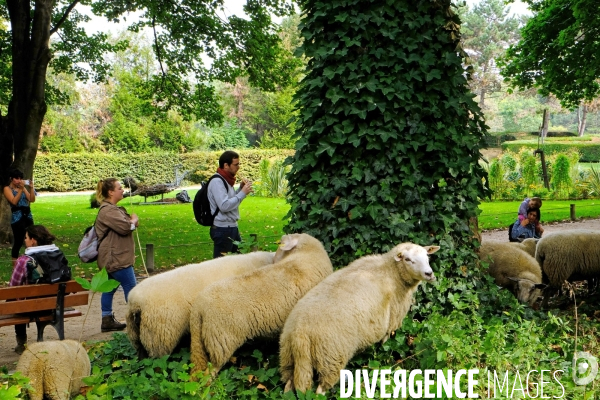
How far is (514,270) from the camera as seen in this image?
742 centimetres

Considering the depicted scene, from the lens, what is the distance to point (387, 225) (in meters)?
5.88

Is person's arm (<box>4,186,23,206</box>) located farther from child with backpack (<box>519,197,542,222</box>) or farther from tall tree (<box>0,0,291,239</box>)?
child with backpack (<box>519,197,542,222</box>)

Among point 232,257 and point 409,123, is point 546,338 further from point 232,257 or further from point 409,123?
point 232,257

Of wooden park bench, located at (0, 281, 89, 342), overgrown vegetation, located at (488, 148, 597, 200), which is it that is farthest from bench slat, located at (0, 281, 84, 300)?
overgrown vegetation, located at (488, 148, 597, 200)

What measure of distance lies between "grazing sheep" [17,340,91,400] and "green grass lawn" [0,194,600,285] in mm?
6517

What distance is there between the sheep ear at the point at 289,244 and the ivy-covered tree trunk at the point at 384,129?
679 millimetres

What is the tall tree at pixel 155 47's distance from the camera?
1591cm

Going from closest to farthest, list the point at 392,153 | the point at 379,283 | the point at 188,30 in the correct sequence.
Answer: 1. the point at 379,283
2. the point at 392,153
3. the point at 188,30

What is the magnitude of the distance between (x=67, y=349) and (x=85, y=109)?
1928 inches

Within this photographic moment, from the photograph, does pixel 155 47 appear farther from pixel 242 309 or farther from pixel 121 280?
pixel 242 309

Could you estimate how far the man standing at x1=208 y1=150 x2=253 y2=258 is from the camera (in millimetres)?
7254

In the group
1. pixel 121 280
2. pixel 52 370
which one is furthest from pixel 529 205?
pixel 52 370

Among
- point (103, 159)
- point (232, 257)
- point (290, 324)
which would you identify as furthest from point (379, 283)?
point (103, 159)

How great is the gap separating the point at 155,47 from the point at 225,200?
13.6m
